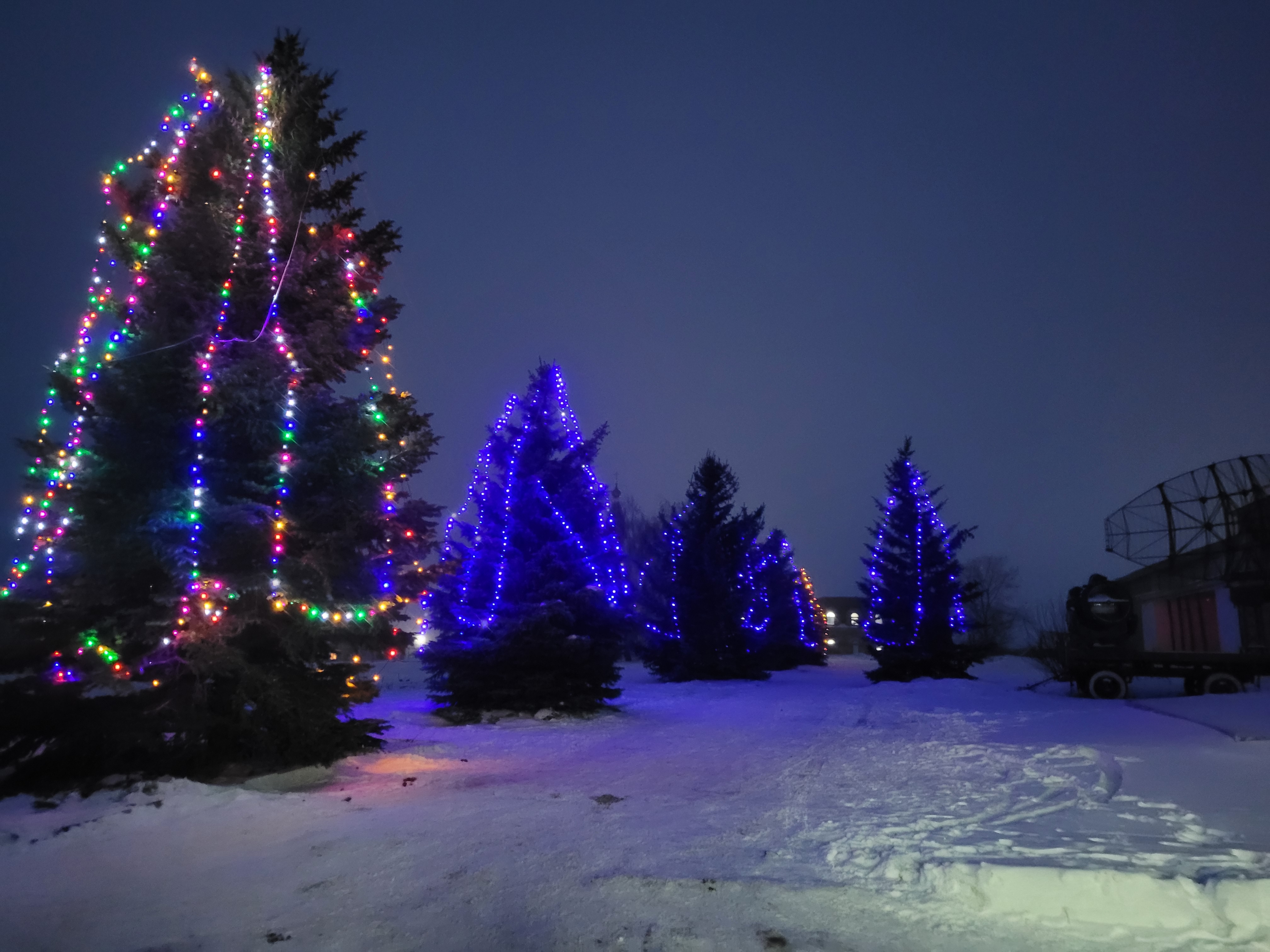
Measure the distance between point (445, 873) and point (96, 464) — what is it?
16.4 feet

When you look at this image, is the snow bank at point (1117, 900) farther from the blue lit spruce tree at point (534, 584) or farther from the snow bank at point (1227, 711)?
the blue lit spruce tree at point (534, 584)

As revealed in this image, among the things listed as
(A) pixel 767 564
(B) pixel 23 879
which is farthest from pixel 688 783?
(A) pixel 767 564

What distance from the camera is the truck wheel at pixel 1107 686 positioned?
14367mm

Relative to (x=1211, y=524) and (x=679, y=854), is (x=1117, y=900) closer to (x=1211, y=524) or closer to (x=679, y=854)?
(x=679, y=854)

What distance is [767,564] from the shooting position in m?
29.6

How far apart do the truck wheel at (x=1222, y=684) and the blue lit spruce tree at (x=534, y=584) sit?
34.3 ft

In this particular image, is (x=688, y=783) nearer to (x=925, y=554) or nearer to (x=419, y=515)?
(x=419, y=515)

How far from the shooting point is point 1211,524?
1357 centimetres

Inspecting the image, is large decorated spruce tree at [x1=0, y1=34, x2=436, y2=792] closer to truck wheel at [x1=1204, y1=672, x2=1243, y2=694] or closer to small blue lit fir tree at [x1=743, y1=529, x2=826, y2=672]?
truck wheel at [x1=1204, y1=672, x2=1243, y2=694]

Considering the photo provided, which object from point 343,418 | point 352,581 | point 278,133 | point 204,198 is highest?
point 278,133

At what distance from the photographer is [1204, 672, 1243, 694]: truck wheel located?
13.1 m

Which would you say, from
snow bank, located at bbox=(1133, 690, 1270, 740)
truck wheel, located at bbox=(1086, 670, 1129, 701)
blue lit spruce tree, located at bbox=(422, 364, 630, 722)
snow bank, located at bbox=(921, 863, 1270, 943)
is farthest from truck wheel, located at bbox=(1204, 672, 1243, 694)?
snow bank, located at bbox=(921, 863, 1270, 943)

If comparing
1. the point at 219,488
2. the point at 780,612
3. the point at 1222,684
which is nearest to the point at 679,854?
the point at 219,488

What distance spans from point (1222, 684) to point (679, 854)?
13.4 meters
